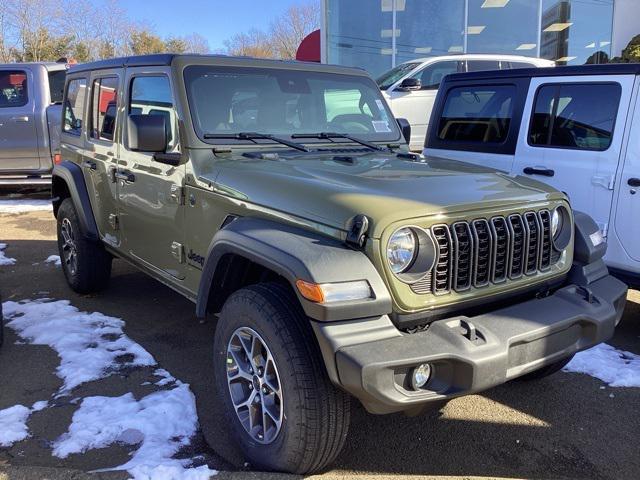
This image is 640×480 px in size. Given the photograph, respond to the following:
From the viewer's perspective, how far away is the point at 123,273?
6109 mm

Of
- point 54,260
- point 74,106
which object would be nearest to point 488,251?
point 74,106

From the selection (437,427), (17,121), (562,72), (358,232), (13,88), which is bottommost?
(437,427)

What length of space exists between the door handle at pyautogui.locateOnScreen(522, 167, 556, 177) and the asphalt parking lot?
4.38ft

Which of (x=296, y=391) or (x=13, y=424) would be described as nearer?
(x=296, y=391)

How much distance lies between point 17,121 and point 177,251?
698 cm

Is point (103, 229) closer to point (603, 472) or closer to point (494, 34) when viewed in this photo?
point (603, 472)

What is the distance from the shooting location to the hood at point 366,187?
8.41 feet

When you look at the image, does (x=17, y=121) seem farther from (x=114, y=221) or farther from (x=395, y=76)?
(x=395, y=76)

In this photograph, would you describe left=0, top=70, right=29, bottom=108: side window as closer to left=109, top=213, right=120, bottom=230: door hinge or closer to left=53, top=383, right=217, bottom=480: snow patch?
left=109, top=213, right=120, bottom=230: door hinge

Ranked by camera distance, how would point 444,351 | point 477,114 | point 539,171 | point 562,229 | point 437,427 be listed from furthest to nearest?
point 477,114 → point 539,171 → point 437,427 → point 562,229 → point 444,351

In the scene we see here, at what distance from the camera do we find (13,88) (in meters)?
9.34

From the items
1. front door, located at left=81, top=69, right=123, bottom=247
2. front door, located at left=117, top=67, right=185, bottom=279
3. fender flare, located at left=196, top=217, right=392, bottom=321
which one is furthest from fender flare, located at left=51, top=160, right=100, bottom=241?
fender flare, located at left=196, top=217, right=392, bottom=321

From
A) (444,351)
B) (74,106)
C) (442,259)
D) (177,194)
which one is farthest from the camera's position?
(74,106)

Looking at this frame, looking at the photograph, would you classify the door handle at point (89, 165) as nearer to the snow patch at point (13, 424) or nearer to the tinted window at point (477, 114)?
the snow patch at point (13, 424)
